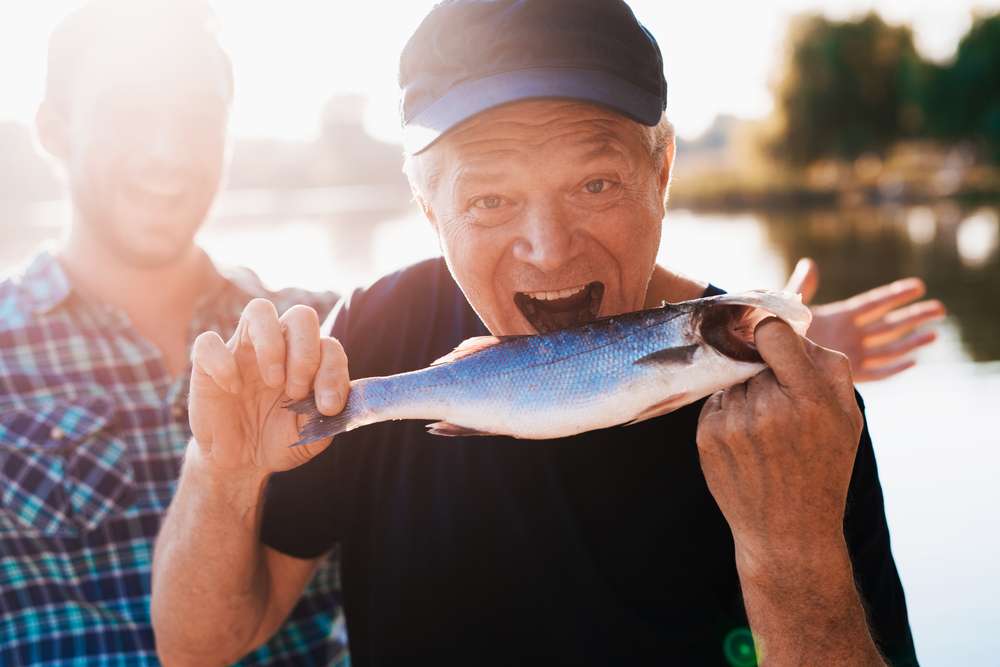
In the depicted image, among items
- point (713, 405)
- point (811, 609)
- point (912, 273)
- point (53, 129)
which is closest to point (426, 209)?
point (713, 405)

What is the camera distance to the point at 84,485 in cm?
332

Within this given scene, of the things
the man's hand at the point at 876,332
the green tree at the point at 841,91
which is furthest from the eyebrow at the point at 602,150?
the green tree at the point at 841,91

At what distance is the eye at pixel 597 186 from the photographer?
224 centimetres

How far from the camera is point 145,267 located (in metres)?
3.77

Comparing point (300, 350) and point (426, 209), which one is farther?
point (426, 209)

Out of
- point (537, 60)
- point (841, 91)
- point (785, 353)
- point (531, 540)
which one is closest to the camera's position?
point (785, 353)

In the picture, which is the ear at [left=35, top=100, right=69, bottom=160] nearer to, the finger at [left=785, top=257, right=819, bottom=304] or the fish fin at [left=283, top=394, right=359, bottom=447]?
the fish fin at [left=283, top=394, right=359, bottom=447]

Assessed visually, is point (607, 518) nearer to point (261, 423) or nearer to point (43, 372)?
point (261, 423)

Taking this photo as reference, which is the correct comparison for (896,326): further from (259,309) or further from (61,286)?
(61,286)

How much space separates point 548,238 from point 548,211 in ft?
0.23

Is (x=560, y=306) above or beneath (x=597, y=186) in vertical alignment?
beneath

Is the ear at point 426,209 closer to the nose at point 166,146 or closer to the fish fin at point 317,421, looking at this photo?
the fish fin at point 317,421

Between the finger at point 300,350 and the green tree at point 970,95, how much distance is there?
48.5 m

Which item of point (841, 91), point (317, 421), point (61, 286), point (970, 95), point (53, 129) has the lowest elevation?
point (317, 421)
